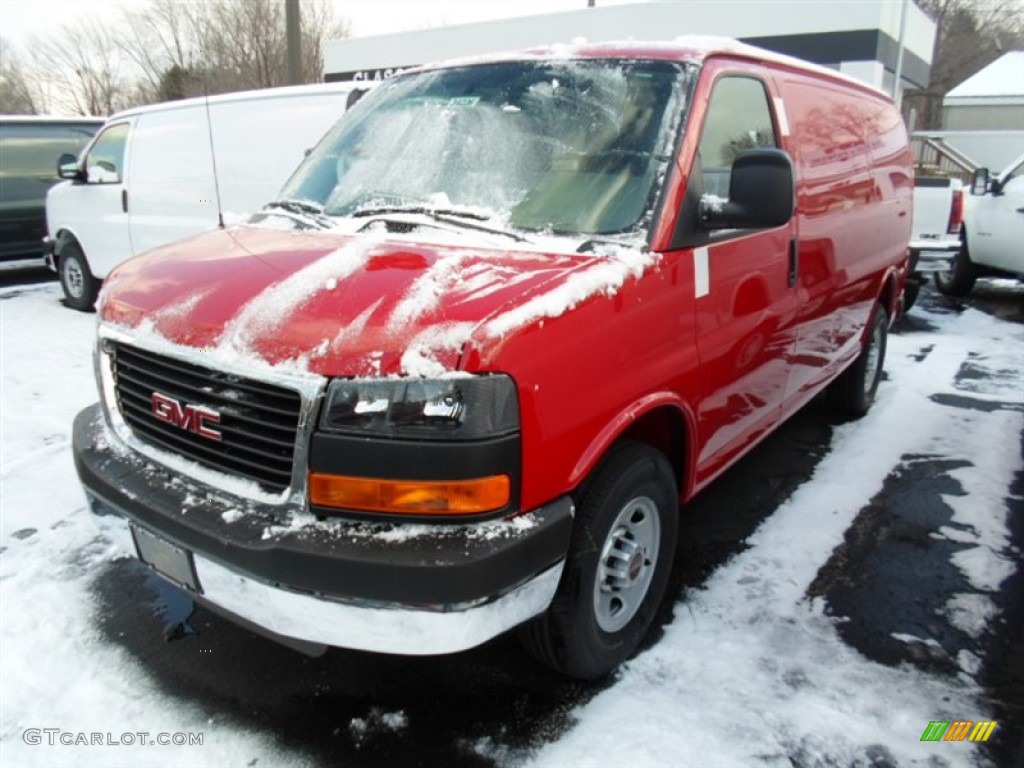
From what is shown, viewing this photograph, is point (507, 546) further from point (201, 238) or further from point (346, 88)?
point (346, 88)

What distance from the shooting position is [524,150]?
298 centimetres

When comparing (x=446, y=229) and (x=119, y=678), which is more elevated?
(x=446, y=229)

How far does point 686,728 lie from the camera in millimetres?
2535

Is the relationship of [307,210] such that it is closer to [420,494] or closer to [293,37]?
[420,494]

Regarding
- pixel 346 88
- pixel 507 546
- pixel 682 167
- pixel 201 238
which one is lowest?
pixel 507 546

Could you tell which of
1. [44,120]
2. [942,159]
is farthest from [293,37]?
[942,159]

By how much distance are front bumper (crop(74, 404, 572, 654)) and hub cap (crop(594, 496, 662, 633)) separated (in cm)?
40

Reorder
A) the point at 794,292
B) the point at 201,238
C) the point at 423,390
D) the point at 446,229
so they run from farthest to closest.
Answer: the point at 794,292, the point at 201,238, the point at 446,229, the point at 423,390

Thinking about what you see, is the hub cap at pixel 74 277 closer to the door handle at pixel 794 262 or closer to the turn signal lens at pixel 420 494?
the door handle at pixel 794 262

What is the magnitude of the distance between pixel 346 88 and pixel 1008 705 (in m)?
6.16

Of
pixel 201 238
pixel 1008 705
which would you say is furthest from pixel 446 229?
pixel 1008 705

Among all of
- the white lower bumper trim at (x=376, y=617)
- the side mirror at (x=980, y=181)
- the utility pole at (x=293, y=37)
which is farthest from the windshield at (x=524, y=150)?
the utility pole at (x=293, y=37)

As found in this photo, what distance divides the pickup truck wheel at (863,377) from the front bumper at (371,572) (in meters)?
3.78

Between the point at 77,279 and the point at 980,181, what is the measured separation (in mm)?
10839
